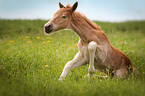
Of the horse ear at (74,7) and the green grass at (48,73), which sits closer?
the green grass at (48,73)

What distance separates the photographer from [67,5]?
13.7 ft

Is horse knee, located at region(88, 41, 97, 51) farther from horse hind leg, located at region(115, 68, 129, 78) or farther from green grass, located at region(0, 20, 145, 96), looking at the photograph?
horse hind leg, located at region(115, 68, 129, 78)

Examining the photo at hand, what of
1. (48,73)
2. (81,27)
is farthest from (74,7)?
(48,73)

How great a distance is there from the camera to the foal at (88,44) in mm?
4042

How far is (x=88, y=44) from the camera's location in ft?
13.8

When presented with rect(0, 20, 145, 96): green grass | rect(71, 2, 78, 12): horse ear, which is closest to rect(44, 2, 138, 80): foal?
rect(71, 2, 78, 12): horse ear

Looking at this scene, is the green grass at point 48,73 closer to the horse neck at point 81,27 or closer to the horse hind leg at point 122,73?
the horse hind leg at point 122,73

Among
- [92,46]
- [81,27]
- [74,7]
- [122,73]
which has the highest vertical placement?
[74,7]

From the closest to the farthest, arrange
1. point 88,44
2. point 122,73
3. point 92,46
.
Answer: point 92,46
point 88,44
point 122,73

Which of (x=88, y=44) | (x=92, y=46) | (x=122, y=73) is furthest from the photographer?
(x=122, y=73)

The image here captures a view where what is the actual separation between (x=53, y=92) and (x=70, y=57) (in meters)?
2.63

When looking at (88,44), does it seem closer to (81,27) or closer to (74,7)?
(81,27)

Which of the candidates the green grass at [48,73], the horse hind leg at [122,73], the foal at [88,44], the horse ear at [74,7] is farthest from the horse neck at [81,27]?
the horse hind leg at [122,73]

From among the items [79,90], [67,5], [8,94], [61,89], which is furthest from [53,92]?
[67,5]
